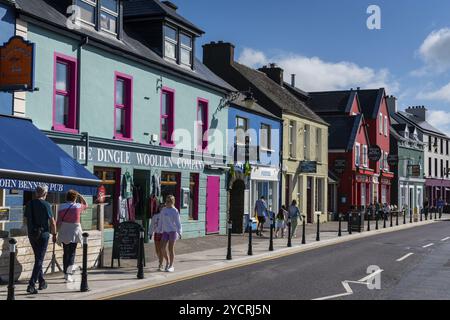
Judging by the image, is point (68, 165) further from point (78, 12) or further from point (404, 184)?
point (404, 184)

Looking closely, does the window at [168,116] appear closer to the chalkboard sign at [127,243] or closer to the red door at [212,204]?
the red door at [212,204]

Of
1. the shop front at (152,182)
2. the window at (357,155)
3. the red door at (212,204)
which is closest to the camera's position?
the shop front at (152,182)

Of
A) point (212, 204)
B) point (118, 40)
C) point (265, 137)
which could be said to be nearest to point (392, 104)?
point (265, 137)

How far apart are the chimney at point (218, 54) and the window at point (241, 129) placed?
275 inches

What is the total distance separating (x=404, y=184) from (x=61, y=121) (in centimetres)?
5173

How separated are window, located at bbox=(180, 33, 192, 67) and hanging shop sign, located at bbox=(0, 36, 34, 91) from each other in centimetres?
1041

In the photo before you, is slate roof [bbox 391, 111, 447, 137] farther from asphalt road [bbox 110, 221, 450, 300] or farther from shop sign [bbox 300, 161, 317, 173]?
asphalt road [bbox 110, 221, 450, 300]

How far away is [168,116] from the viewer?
2316 centimetres

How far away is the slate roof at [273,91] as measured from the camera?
3503 cm

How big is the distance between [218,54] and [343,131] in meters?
16.4

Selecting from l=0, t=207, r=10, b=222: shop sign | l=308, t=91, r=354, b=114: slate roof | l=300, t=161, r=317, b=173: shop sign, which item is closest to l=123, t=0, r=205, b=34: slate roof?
l=0, t=207, r=10, b=222: shop sign

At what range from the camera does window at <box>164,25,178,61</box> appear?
23594 mm

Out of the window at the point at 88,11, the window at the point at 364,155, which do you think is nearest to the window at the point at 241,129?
the window at the point at 88,11

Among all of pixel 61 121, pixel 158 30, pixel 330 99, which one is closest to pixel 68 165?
pixel 61 121
